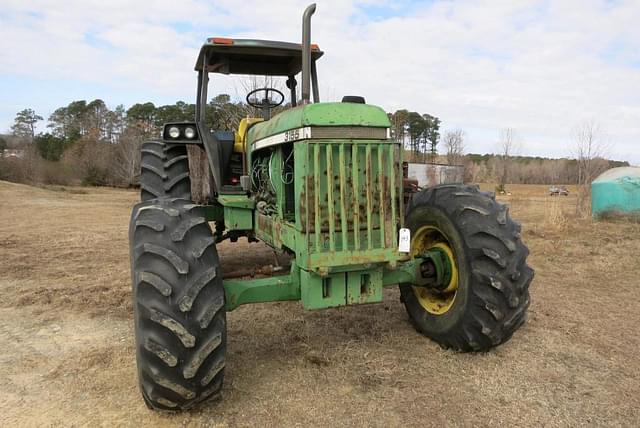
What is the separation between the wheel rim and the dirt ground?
32cm

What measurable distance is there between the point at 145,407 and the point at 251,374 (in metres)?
0.75

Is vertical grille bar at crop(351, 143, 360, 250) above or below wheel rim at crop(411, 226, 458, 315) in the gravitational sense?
above

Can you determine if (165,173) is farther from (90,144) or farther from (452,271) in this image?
(90,144)

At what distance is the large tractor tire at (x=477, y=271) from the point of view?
349cm

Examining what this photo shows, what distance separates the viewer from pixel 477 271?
11.5 feet

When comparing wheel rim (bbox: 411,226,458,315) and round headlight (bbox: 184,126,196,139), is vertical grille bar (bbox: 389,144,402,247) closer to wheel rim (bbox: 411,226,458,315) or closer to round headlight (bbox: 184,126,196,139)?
wheel rim (bbox: 411,226,458,315)

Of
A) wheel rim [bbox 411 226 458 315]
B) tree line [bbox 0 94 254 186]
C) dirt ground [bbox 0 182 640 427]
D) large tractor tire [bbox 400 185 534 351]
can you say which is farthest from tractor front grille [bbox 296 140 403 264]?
tree line [bbox 0 94 254 186]

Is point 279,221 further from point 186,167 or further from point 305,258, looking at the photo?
point 186,167

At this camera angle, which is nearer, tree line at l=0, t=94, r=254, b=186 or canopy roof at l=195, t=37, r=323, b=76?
canopy roof at l=195, t=37, r=323, b=76

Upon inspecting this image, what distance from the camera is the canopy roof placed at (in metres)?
4.78

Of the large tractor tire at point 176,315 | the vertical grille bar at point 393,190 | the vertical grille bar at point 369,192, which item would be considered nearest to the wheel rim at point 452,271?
the vertical grille bar at point 393,190

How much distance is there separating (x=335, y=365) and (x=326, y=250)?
3.39ft

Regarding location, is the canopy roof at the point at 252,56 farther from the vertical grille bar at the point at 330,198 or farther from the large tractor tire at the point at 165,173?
the vertical grille bar at the point at 330,198

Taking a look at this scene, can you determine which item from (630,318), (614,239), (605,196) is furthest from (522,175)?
(630,318)
